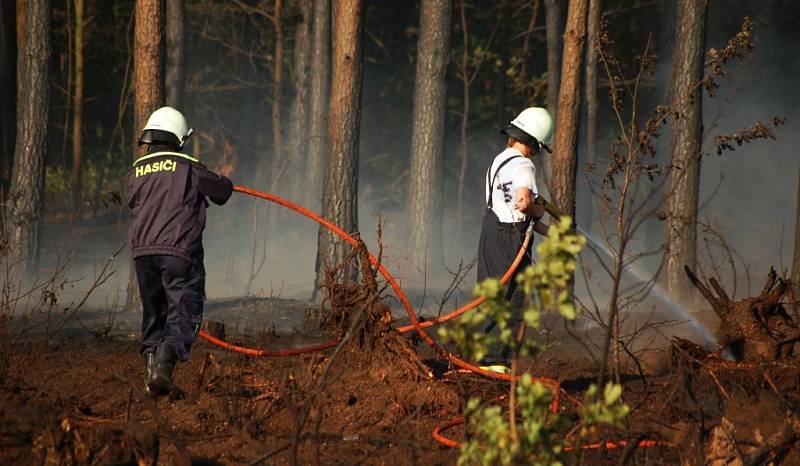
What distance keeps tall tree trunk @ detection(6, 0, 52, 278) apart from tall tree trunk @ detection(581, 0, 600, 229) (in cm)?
811

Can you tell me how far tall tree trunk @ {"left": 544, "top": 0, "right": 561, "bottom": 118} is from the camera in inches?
734

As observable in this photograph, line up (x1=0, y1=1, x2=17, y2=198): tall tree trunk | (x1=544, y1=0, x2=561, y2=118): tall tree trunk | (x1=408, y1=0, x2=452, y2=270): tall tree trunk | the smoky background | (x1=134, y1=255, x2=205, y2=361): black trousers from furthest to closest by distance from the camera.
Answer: the smoky background < (x1=544, y1=0, x2=561, y2=118): tall tree trunk < (x1=408, y1=0, x2=452, y2=270): tall tree trunk < (x1=0, y1=1, x2=17, y2=198): tall tree trunk < (x1=134, y1=255, x2=205, y2=361): black trousers

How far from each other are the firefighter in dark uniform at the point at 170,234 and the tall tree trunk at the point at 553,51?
11.8 metres

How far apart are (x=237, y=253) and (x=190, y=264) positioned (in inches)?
501

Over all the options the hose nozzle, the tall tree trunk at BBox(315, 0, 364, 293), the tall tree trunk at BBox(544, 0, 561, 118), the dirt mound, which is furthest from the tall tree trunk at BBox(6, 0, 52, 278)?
the dirt mound

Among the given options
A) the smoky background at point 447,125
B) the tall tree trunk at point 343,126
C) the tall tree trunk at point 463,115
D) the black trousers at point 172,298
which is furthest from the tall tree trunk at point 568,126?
the tall tree trunk at point 463,115

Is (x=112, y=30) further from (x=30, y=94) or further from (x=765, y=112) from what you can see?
(x=765, y=112)

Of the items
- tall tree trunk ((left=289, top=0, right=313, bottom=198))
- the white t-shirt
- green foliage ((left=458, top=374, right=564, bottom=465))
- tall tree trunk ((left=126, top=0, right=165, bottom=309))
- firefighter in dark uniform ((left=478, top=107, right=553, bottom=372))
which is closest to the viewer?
green foliage ((left=458, top=374, right=564, bottom=465))

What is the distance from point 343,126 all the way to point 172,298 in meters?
5.88

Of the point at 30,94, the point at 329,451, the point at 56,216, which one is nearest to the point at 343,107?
the point at 30,94

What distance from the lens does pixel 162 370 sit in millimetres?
6820

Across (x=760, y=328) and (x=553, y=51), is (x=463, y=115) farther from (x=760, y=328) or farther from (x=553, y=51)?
(x=760, y=328)

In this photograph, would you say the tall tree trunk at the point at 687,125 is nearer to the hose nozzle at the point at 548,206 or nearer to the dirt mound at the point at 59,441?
the hose nozzle at the point at 548,206

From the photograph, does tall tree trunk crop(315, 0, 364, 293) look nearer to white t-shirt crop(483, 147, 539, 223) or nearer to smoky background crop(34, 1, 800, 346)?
white t-shirt crop(483, 147, 539, 223)
